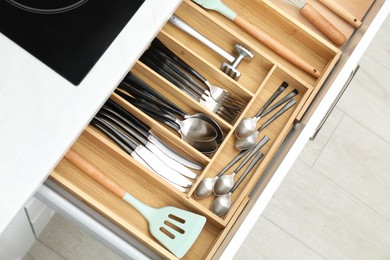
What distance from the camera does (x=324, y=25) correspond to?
1250 millimetres

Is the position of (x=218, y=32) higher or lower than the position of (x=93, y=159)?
higher

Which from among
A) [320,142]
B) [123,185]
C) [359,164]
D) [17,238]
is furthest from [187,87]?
[359,164]

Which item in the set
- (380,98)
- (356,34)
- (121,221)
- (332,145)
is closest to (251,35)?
(356,34)

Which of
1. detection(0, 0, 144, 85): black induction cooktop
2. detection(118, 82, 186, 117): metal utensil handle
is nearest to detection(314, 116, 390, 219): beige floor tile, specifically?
detection(118, 82, 186, 117): metal utensil handle

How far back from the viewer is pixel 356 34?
126 cm

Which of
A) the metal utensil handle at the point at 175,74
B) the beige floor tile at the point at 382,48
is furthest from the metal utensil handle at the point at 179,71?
the beige floor tile at the point at 382,48

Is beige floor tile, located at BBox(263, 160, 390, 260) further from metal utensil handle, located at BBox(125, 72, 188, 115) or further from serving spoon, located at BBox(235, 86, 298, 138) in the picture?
metal utensil handle, located at BBox(125, 72, 188, 115)

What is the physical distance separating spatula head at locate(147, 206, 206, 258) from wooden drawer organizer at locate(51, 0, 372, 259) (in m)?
0.02

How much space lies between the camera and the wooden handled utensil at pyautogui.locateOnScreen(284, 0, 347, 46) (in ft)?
4.10

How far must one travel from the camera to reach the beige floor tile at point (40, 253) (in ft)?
5.66

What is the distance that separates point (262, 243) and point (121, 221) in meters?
1.01

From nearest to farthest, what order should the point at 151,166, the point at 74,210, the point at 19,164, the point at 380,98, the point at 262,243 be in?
the point at 19,164
the point at 74,210
the point at 151,166
the point at 262,243
the point at 380,98

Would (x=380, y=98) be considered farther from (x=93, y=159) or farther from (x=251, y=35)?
(x=93, y=159)

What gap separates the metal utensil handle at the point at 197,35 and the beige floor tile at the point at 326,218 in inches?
35.0
